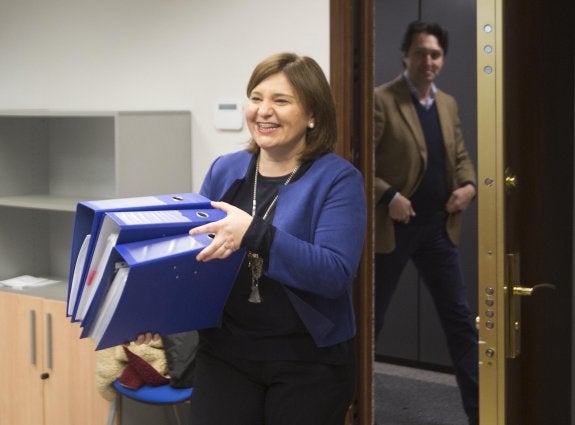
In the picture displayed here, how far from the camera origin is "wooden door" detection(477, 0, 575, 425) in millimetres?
1578

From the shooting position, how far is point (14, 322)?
129 inches

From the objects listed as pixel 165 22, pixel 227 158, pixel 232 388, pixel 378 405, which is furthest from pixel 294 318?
pixel 378 405

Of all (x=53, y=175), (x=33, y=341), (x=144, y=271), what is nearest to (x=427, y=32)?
(x=53, y=175)

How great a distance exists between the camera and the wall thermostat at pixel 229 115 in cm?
309

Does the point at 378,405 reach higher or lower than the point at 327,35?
lower

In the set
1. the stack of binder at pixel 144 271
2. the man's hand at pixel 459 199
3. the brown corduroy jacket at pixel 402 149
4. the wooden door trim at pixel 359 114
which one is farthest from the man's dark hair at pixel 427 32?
the stack of binder at pixel 144 271

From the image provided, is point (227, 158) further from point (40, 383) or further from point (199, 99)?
point (40, 383)

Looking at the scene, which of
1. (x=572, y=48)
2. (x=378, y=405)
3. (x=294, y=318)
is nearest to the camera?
(x=294, y=318)

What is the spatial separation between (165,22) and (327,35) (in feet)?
2.42

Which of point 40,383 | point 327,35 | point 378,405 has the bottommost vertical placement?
point 378,405

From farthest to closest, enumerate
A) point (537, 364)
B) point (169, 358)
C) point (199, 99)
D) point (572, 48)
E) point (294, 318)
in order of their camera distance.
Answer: point (199, 99) < point (169, 358) < point (572, 48) < point (537, 364) < point (294, 318)

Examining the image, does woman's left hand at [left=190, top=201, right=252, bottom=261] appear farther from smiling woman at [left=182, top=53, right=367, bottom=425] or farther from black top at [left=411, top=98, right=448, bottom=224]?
black top at [left=411, top=98, right=448, bottom=224]

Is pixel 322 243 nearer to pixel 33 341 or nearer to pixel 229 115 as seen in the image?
pixel 229 115

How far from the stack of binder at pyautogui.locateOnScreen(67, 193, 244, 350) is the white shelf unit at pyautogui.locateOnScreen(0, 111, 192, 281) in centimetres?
135
